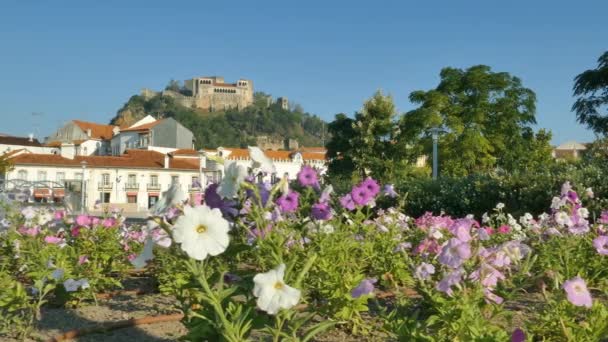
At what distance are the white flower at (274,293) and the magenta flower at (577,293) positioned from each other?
3.70 feet

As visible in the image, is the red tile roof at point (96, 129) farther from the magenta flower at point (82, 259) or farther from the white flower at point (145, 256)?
the white flower at point (145, 256)

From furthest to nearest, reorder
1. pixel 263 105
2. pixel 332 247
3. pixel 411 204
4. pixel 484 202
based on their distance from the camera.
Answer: pixel 263 105 < pixel 411 204 < pixel 484 202 < pixel 332 247

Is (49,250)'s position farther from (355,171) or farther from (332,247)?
(355,171)

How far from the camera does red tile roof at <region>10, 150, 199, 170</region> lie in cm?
5116

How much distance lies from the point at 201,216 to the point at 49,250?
338 centimetres

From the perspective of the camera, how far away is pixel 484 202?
10.5 metres

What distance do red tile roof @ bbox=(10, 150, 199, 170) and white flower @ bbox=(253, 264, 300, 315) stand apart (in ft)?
173

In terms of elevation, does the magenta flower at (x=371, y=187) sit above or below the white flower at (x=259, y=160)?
below

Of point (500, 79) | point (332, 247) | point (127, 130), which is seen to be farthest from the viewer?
point (127, 130)

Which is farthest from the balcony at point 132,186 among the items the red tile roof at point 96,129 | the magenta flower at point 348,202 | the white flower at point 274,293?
the white flower at point 274,293

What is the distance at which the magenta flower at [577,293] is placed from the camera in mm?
2129

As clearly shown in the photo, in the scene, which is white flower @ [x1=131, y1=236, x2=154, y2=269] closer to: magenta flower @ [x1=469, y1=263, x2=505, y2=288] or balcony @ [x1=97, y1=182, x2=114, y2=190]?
magenta flower @ [x1=469, y1=263, x2=505, y2=288]

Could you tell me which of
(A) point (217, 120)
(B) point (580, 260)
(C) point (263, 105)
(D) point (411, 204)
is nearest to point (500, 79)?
(D) point (411, 204)

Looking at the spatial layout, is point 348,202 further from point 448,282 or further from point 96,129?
point 96,129
